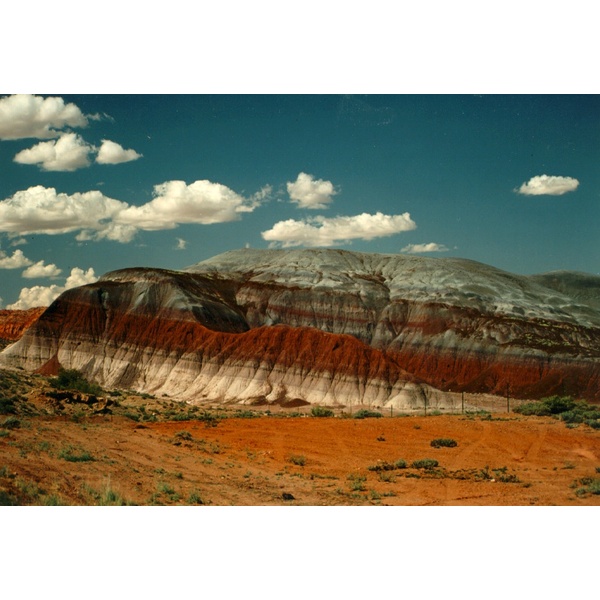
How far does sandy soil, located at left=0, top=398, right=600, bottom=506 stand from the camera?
43.4ft

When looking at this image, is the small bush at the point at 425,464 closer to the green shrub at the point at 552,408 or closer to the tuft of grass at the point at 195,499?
the tuft of grass at the point at 195,499

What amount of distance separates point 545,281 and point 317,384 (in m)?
67.3

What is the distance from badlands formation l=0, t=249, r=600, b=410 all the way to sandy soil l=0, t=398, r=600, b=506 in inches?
1183

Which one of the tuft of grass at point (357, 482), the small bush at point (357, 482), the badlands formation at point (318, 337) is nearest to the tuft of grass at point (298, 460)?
the tuft of grass at point (357, 482)

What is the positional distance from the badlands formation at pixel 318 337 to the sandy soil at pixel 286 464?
3005cm

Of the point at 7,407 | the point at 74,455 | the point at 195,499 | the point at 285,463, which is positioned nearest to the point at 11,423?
the point at 7,407

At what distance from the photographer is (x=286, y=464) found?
1772 cm

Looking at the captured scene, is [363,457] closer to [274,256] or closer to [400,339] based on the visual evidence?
[400,339]

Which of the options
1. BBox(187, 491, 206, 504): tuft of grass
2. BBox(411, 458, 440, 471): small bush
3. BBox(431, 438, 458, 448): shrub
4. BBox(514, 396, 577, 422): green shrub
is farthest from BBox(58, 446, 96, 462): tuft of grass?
BBox(514, 396, 577, 422): green shrub

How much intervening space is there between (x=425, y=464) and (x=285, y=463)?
3871 millimetres

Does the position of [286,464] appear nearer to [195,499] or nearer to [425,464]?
[425,464]

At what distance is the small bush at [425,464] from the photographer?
1723cm

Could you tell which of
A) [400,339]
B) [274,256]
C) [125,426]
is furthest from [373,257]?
[125,426]

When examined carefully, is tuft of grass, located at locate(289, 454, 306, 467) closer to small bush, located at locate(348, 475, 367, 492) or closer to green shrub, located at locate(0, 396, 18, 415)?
small bush, located at locate(348, 475, 367, 492)
